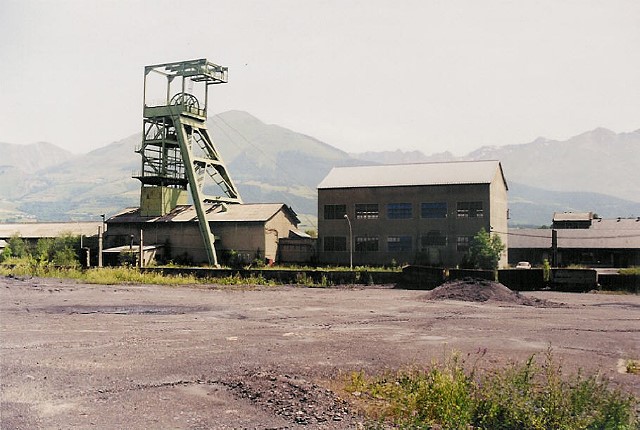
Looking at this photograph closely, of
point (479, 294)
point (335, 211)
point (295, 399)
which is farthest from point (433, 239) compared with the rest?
point (295, 399)

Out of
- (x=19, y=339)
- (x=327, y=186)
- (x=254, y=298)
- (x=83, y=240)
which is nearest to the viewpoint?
(x=19, y=339)

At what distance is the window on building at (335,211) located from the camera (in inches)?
1907

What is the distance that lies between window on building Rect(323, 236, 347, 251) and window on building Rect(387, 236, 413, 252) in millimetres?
3980

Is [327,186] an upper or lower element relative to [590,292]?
upper

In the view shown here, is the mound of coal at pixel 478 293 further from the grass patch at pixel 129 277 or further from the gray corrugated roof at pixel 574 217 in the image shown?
the gray corrugated roof at pixel 574 217

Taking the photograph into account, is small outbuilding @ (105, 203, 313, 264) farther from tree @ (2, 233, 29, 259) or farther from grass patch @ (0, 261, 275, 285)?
tree @ (2, 233, 29, 259)

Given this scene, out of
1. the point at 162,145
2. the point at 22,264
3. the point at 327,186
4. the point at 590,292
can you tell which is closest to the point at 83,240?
the point at 22,264

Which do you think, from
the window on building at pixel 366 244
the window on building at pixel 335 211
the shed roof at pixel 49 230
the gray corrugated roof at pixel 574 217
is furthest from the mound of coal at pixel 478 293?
the gray corrugated roof at pixel 574 217

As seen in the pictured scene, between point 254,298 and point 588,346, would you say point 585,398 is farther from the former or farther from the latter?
point 254,298

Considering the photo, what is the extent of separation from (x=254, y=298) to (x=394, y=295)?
7.72 meters

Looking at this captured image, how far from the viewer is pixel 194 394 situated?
10.6m

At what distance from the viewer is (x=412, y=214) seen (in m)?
46.1

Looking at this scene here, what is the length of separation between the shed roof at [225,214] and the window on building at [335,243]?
16.1ft

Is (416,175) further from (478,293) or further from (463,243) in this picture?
(478,293)
